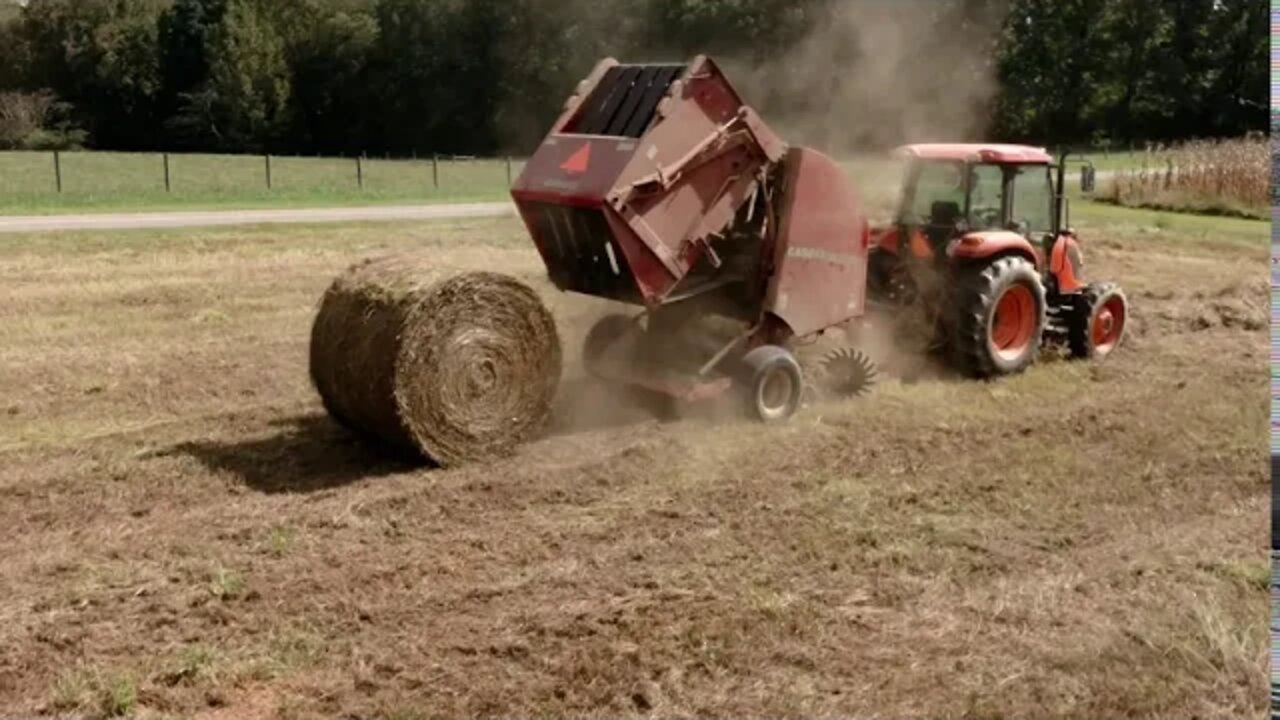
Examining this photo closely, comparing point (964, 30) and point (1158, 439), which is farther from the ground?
point (964, 30)

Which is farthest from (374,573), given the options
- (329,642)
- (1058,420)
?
(1058,420)

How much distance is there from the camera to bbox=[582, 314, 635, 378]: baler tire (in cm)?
895

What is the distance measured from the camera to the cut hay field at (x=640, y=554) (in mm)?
4492

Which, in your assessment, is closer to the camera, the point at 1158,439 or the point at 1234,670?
the point at 1234,670

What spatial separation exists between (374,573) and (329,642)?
711 millimetres

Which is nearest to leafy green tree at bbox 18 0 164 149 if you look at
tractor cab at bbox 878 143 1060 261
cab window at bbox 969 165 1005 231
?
tractor cab at bbox 878 143 1060 261

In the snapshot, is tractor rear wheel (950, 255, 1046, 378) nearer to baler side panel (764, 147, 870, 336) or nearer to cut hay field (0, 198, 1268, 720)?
cut hay field (0, 198, 1268, 720)

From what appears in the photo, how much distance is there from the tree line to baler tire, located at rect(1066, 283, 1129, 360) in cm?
246

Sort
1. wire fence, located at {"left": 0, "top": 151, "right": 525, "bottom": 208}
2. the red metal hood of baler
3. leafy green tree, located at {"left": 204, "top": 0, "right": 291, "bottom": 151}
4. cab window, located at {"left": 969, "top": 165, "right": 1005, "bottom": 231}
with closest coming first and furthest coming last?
the red metal hood of baler < cab window, located at {"left": 969, "top": 165, "right": 1005, "bottom": 231} < wire fence, located at {"left": 0, "top": 151, "right": 525, "bottom": 208} < leafy green tree, located at {"left": 204, "top": 0, "right": 291, "bottom": 151}

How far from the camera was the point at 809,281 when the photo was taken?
332 inches

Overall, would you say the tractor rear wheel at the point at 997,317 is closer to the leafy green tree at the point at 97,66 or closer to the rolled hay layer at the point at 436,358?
the rolled hay layer at the point at 436,358

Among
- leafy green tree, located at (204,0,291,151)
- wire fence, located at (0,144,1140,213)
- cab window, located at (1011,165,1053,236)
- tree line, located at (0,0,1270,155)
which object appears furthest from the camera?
leafy green tree, located at (204,0,291,151)

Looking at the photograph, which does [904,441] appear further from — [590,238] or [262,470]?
[262,470]

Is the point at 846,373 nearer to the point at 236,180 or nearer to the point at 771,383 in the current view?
the point at 771,383
